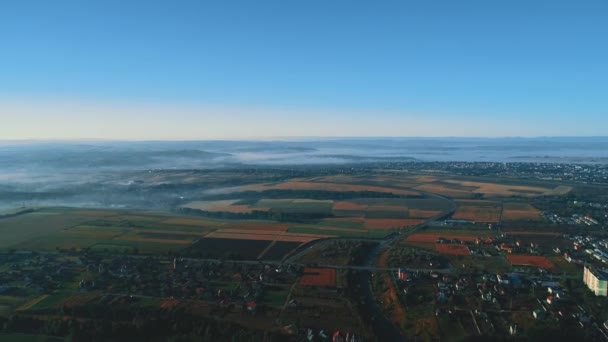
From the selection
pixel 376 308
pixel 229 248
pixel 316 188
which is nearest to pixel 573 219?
pixel 376 308

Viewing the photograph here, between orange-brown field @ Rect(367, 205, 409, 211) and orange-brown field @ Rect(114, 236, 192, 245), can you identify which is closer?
orange-brown field @ Rect(114, 236, 192, 245)

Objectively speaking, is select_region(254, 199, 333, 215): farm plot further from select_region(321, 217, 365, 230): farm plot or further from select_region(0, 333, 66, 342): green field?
select_region(0, 333, 66, 342): green field

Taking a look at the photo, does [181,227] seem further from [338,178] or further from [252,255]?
[338,178]

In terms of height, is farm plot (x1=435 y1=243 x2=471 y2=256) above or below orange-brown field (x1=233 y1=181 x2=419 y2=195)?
below

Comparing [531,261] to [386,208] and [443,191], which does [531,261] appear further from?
[443,191]

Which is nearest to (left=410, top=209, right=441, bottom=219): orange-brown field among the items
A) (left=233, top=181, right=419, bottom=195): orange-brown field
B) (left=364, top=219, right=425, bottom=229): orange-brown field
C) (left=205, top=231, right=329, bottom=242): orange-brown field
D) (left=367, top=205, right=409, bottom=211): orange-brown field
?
(left=367, top=205, right=409, bottom=211): orange-brown field

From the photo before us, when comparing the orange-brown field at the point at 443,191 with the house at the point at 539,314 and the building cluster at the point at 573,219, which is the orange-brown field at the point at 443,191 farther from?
the house at the point at 539,314

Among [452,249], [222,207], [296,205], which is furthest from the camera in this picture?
[296,205]
